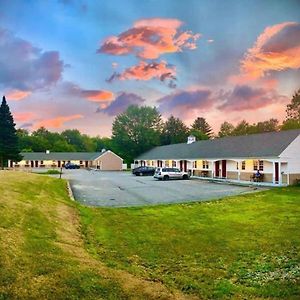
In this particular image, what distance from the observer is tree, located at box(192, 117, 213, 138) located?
117m

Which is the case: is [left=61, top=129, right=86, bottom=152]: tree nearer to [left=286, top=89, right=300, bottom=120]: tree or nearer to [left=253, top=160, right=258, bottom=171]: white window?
[left=286, top=89, right=300, bottom=120]: tree

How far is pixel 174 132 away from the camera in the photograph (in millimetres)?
89000

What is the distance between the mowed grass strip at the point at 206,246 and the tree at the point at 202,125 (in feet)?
323

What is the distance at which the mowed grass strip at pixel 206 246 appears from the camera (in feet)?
25.7

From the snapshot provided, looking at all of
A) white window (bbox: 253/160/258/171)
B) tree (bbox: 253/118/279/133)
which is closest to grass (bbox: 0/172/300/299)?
white window (bbox: 253/160/258/171)

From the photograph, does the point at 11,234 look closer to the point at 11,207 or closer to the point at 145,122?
the point at 11,207

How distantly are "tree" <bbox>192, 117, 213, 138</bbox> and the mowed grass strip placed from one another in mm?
98430

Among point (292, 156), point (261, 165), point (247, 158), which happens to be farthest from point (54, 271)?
point (247, 158)

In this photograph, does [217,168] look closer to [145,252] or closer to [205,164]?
[205,164]

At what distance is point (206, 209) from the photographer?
722 inches

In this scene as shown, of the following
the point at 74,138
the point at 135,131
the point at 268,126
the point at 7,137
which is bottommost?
the point at 7,137

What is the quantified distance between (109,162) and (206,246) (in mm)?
70620

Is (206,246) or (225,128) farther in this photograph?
(225,128)

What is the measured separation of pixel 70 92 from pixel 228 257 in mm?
26589
